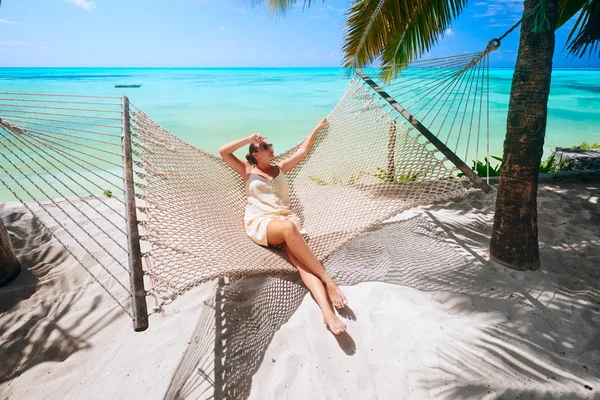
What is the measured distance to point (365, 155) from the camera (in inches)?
91.9

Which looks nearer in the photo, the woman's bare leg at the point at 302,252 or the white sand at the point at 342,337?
the white sand at the point at 342,337

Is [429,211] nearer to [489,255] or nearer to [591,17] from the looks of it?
[489,255]

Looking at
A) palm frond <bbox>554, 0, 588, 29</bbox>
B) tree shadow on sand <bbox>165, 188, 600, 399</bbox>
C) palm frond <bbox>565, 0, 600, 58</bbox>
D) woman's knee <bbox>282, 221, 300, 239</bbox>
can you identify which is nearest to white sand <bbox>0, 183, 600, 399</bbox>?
tree shadow on sand <bbox>165, 188, 600, 399</bbox>

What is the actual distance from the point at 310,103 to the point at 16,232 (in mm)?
13835

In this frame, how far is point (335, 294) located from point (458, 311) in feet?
1.92

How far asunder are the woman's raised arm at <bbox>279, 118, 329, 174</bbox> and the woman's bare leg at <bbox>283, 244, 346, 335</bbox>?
0.66 metres

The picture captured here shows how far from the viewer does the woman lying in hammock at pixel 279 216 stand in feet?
5.25

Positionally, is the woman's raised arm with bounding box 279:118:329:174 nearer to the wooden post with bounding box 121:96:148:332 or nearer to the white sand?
the white sand

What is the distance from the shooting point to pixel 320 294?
61.9 inches

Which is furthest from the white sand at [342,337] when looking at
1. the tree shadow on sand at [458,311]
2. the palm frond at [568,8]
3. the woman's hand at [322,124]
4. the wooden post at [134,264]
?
the palm frond at [568,8]

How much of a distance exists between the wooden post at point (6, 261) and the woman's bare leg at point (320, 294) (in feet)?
4.95

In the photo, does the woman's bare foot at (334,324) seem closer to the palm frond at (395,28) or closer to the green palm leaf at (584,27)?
the palm frond at (395,28)

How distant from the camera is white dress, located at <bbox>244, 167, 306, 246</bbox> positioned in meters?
1.92

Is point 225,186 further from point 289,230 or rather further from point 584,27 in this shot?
point 584,27
